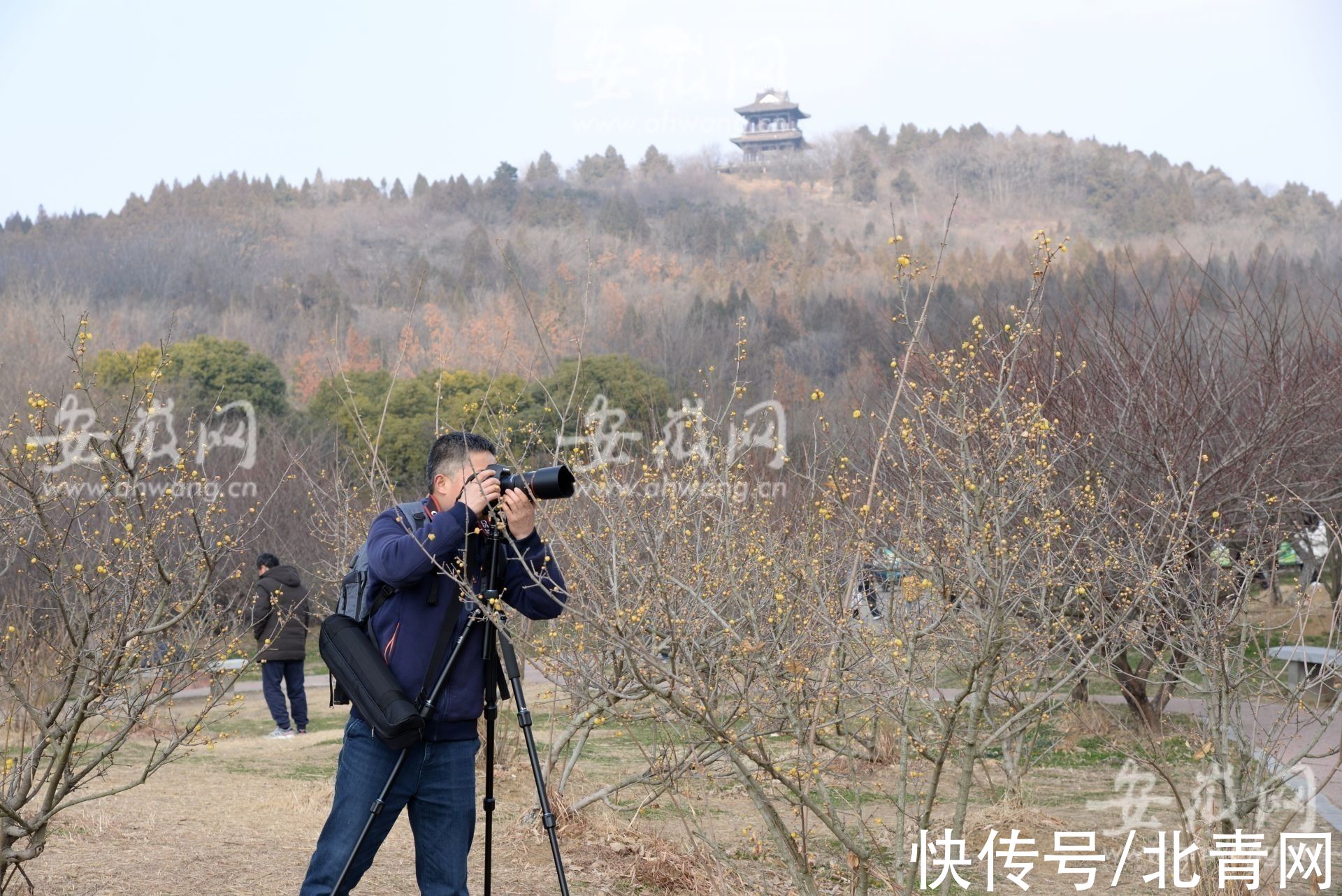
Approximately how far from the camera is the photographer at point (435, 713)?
3.44 meters

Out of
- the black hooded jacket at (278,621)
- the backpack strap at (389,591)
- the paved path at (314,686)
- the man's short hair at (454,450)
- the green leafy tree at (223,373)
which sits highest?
the man's short hair at (454,450)

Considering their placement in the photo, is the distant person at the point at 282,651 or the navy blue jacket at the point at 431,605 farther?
the distant person at the point at 282,651

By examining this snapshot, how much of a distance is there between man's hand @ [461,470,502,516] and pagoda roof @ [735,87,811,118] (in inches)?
5737

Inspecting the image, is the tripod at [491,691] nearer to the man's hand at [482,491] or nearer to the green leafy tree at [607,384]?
the man's hand at [482,491]

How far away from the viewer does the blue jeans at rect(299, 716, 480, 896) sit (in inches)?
135

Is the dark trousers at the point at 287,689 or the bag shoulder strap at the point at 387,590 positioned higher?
the bag shoulder strap at the point at 387,590

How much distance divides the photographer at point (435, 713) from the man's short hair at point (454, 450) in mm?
16

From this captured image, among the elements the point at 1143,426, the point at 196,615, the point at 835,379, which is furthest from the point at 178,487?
the point at 835,379

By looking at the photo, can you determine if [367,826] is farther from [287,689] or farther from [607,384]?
[607,384]

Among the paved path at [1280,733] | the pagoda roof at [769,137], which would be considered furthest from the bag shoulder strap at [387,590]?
the pagoda roof at [769,137]

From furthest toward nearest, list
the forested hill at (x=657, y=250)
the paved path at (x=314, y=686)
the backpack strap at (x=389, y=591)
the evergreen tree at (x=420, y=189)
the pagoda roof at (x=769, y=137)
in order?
the pagoda roof at (x=769, y=137)
the evergreen tree at (x=420, y=189)
the forested hill at (x=657, y=250)
the paved path at (x=314, y=686)
the backpack strap at (x=389, y=591)

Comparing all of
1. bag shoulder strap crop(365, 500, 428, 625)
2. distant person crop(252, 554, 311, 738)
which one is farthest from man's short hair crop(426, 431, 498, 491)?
distant person crop(252, 554, 311, 738)

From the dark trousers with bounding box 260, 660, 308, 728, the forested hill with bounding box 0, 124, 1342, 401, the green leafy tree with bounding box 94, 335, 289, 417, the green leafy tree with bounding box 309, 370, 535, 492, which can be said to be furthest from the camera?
the forested hill with bounding box 0, 124, 1342, 401

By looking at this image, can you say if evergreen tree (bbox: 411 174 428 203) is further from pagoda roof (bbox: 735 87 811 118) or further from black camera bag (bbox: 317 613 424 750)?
black camera bag (bbox: 317 613 424 750)
